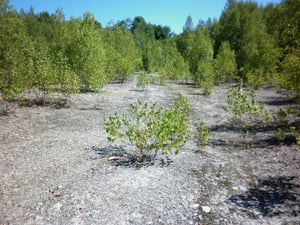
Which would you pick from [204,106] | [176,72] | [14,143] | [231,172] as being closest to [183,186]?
[231,172]

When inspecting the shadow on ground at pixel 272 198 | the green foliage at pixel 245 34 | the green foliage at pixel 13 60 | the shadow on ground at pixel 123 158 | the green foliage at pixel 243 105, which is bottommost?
the shadow on ground at pixel 272 198

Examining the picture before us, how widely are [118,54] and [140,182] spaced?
23.4 m

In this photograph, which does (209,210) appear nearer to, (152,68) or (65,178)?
(65,178)

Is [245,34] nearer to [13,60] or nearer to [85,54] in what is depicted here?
[85,54]

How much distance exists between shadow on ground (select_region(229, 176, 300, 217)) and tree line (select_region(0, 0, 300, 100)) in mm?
3554

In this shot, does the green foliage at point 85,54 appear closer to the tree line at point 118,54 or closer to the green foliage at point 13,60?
the tree line at point 118,54

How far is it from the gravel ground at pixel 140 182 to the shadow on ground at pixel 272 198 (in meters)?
0.02

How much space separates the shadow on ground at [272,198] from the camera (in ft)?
16.7

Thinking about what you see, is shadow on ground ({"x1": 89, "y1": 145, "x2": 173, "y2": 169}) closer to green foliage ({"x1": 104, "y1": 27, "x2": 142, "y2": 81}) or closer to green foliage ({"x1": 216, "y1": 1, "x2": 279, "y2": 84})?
green foliage ({"x1": 104, "y1": 27, "x2": 142, "y2": 81})

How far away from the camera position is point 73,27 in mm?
20812

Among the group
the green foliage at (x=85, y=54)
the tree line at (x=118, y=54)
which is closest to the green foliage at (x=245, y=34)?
the tree line at (x=118, y=54)

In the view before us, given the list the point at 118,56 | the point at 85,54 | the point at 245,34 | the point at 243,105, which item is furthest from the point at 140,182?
the point at 245,34

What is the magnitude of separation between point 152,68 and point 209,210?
46.6 m

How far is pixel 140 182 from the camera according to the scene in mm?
6004
